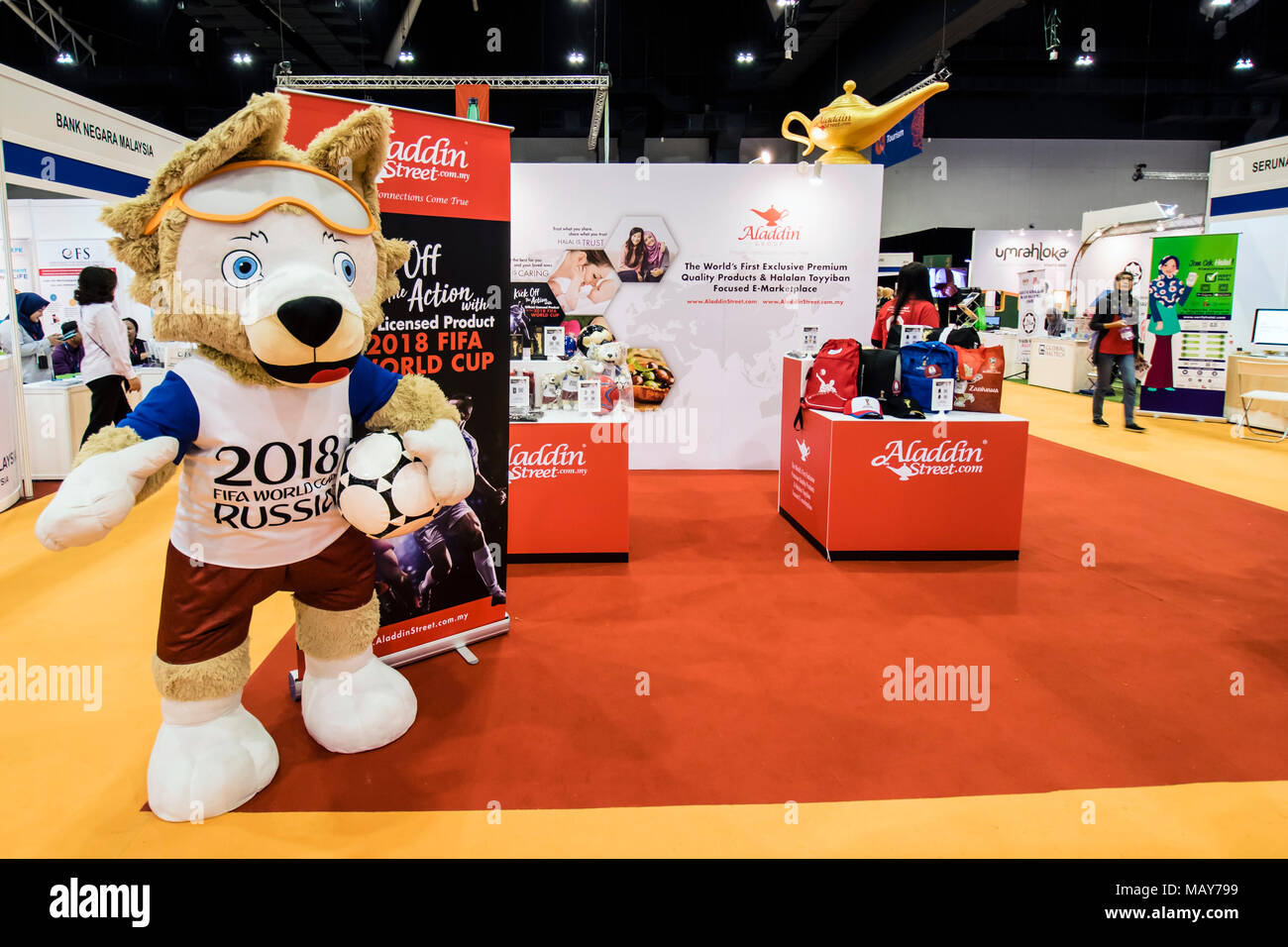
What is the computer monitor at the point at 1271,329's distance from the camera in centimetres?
823

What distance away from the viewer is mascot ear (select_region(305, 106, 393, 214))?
2088 mm

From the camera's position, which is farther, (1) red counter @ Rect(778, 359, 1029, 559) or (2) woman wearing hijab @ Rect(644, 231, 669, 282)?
(2) woman wearing hijab @ Rect(644, 231, 669, 282)

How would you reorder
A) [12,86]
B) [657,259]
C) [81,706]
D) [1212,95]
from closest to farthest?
[81,706], [12,86], [657,259], [1212,95]

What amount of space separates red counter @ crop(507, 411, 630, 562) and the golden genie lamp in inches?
151

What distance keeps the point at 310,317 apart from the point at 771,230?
5321 mm

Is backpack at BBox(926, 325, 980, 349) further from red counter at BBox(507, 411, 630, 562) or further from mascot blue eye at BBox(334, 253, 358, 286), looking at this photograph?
mascot blue eye at BBox(334, 253, 358, 286)

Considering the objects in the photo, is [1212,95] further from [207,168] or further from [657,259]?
[207,168]

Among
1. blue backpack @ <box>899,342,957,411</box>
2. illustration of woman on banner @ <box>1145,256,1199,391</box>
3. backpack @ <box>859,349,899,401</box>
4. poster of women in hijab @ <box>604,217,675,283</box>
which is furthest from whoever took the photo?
illustration of woman on banner @ <box>1145,256,1199,391</box>

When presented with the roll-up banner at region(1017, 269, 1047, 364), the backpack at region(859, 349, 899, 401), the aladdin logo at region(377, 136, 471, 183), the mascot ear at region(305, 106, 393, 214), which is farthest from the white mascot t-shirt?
the roll-up banner at region(1017, 269, 1047, 364)

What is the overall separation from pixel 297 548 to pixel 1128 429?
8.86 m

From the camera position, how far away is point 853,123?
6.71 m

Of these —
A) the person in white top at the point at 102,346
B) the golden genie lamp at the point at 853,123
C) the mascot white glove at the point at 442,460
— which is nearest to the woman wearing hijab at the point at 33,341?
the person in white top at the point at 102,346

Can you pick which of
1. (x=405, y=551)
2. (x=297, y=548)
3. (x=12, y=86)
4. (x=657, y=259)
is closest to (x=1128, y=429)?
(x=657, y=259)
